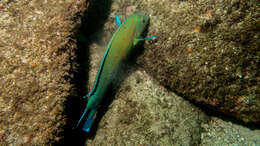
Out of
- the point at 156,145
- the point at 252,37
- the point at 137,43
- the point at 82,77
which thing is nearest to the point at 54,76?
the point at 82,77

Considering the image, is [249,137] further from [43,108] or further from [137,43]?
[43,108]

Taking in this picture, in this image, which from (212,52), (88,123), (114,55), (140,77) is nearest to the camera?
(212,52)

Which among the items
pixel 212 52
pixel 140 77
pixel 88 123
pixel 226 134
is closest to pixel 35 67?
pixel 88 123

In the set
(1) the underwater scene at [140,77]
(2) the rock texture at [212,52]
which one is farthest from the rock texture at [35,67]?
(2) the rock texture at [212,52]

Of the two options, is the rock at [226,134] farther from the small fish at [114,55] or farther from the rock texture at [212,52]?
the small fish at [114,55]

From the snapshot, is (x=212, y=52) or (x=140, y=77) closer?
(x=212, y=52)

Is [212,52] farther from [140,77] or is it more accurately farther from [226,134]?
[226,134]

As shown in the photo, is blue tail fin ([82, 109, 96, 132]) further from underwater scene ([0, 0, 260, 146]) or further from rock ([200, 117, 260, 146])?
rock ([200, 117, 260, 146])
